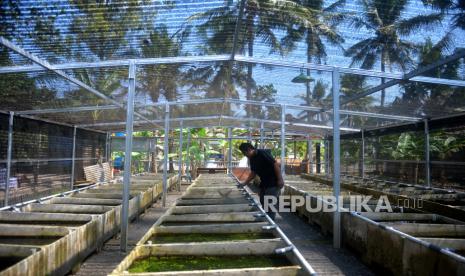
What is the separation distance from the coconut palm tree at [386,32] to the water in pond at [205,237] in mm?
2908

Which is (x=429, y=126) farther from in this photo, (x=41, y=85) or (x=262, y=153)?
(x=41, y=85)

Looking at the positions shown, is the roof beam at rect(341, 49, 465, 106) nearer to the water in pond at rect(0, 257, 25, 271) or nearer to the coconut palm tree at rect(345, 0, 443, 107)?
the coconut palm tree at rect(345, 0, 443, 107)

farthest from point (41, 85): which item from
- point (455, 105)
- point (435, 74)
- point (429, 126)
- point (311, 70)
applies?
point (429, 126)

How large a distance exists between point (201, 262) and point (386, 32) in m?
3.67

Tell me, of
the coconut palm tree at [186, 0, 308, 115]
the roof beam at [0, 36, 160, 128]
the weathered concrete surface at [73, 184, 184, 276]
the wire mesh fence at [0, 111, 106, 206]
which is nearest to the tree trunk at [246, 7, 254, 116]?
the coconut palm tree at [186, 0, 308, 115]

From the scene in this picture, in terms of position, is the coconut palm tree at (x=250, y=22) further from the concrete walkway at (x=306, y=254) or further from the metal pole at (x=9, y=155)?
the metal pole at (x=9, y=155)

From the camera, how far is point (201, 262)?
12.1ft

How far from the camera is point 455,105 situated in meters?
7.87

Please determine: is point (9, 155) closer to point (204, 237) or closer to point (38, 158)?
point (38, 158)

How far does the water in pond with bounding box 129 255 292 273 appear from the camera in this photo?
11.4ft

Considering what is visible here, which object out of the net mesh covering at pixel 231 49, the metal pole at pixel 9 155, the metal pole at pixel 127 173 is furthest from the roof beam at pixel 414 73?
the metal pole at pixel 9 155
